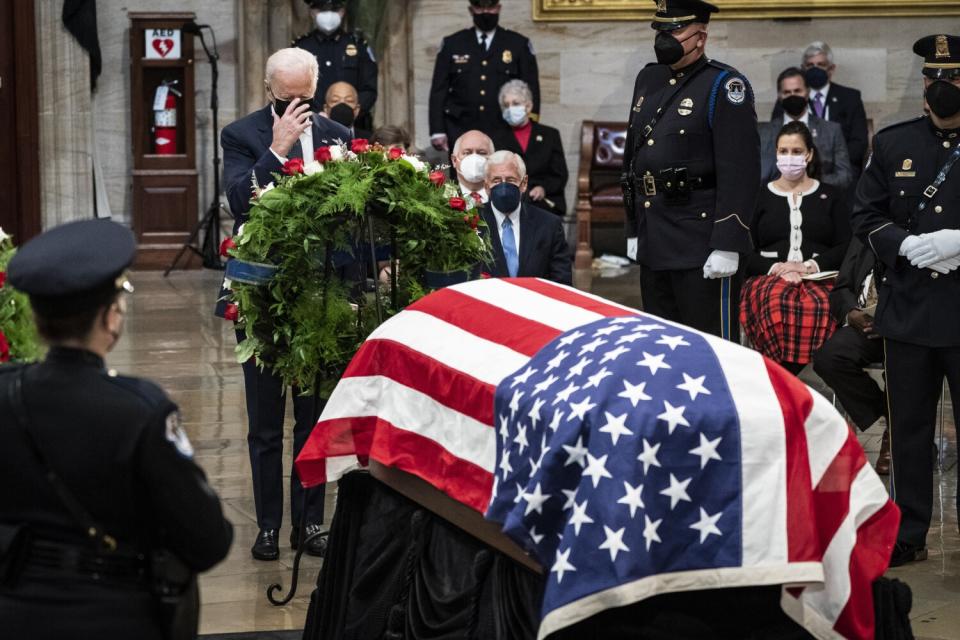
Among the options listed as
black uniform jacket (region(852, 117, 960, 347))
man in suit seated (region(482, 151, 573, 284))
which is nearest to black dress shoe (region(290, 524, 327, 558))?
man in suit seated (region(482, 151, 573, 284))

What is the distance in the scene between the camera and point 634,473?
3.15m

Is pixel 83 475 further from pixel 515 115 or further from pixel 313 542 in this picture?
pixel 515 115

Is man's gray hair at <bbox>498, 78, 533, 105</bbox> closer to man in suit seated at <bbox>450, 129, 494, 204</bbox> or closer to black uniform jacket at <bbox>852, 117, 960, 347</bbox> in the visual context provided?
man in suit seated at <bbox>450, 129, 494, 204</bbox>

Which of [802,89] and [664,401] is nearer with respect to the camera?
[664,401]

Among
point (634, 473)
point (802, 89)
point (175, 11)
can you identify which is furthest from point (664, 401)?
point (175, 11)

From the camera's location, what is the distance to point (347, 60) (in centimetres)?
1180

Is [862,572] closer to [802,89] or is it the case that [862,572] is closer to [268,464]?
[268,464]

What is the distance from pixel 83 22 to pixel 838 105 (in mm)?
5876

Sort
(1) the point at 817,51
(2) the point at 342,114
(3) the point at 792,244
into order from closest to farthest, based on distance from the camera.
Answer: (3) the point at 792,244 < (2) the point at 342,114 < (1) the point at 817,51

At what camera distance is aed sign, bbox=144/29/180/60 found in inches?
498

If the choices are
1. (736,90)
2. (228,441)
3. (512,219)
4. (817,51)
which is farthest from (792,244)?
(817,51)

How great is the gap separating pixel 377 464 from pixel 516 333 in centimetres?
61

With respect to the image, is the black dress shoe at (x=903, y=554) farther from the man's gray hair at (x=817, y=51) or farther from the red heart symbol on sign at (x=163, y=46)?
the red heart symbol on sign at (x=163, y=46)

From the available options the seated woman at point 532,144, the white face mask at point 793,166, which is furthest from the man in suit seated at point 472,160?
the seated woman at point 532,144
